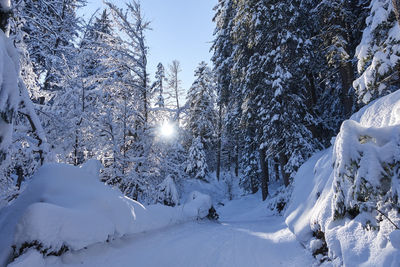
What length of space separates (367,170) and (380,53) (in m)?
4.47

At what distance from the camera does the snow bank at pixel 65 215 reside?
345 centimetres

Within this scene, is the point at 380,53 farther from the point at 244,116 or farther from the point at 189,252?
the point at 244,116

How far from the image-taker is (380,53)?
5965 mm

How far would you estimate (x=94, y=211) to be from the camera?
4.47m

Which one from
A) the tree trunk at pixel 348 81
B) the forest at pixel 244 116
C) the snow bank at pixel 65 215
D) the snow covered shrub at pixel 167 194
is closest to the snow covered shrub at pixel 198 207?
the forest at pixel 244 116

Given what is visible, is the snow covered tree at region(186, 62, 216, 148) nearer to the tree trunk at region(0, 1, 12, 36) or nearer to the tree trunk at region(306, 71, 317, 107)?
the tree trunk at region(306, 71, 317, 107)

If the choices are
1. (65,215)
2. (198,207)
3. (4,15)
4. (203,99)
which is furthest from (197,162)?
(4,15)

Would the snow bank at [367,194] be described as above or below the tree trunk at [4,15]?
below

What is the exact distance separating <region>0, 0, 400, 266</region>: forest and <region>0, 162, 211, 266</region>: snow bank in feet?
0.14

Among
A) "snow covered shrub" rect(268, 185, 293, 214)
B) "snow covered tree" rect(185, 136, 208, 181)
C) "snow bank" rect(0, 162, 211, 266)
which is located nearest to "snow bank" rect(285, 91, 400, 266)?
"snow bank" rect(0, 162, 211, 266)

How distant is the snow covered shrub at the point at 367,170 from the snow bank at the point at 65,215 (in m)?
4.16

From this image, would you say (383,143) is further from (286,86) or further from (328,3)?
(328,3)

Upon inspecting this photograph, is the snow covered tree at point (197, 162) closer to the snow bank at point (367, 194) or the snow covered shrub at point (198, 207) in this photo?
the snow covered shrub at point (198, 207)

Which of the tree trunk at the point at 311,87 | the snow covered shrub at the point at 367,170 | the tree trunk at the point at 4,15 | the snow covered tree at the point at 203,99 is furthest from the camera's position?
the snow covered tree at the point at 203,99
